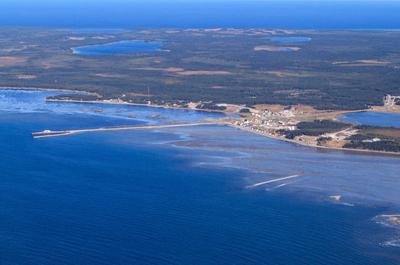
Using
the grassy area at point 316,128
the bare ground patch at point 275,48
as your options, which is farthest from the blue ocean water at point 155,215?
the bare ground patch at point 275,48

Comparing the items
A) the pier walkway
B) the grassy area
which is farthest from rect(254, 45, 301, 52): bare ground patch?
the pier walkway

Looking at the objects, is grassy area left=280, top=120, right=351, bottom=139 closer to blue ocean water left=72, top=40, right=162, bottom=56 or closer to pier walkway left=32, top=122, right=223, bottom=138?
pier walkway left=32, top=122, right=223, bottom=138

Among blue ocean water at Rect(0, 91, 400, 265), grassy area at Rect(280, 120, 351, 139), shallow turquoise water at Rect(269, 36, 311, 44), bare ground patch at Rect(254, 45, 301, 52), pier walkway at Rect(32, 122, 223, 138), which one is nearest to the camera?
blue ocean water at Rect(0, 91, 400, 265)

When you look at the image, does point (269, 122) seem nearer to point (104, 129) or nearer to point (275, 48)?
point (104, 129)

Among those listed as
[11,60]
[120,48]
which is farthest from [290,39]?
[11,60]

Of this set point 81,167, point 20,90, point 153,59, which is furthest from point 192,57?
point 81,167

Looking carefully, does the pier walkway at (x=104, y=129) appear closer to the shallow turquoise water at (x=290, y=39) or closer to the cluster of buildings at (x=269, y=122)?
the cluster of buildings at (x=269, y=122)

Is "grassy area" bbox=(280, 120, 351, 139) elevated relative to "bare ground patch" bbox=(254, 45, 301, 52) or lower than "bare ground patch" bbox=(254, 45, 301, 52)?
lower
